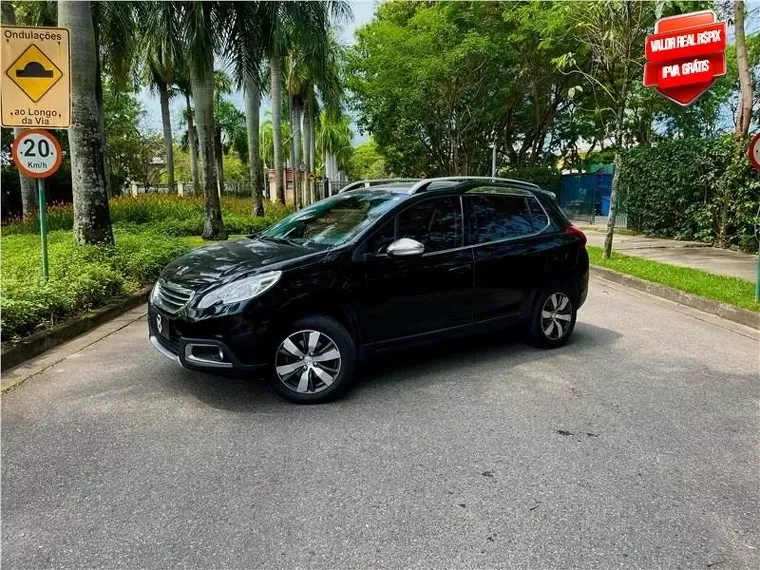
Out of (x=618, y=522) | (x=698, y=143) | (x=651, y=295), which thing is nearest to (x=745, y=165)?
(x=698, y=143)

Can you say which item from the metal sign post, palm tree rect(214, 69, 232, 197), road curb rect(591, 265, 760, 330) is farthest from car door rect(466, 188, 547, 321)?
palm tree rect(214, 69, 232, 197)

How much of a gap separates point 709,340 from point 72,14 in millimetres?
9686

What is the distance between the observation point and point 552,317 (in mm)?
5934

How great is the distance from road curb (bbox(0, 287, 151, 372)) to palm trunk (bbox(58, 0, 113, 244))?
196 centimetres

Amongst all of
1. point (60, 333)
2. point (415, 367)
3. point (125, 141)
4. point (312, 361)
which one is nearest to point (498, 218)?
point (415, 367)

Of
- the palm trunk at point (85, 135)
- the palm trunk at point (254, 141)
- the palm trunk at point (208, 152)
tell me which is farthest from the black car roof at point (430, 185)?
the palm trunk at point (254, 141)

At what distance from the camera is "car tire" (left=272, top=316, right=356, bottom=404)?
4.31 m

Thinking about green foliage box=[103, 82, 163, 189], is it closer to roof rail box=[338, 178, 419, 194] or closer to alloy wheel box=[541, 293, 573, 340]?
roof rail box=[338, 178, 419, 194]

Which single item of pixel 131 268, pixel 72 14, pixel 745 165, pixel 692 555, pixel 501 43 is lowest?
pixel 692 555

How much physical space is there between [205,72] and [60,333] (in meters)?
9.59

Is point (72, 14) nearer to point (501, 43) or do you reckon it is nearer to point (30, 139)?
point (30, 139)

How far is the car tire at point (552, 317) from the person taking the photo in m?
5.84

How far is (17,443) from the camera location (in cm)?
373

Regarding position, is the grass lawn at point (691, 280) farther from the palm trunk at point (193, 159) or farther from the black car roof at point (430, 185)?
the palm trunk at point (193, 159)
